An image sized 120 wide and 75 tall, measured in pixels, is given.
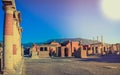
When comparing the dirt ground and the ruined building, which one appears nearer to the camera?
the dirt ground

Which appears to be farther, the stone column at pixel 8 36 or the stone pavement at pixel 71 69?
the stone pavement at pixel 71 69

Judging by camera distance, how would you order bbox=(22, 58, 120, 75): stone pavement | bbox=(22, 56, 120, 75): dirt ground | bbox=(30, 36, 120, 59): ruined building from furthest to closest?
bbox=(30, 36, 120, 59): ruined building, bbox=(22, 56, 120, 75): dirt ground, bbox=(22, 58, 120, 75): stone pavement

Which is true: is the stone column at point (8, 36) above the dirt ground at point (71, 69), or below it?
above

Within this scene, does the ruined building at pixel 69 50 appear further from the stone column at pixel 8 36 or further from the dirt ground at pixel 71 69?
the stone column at pixel 8 36

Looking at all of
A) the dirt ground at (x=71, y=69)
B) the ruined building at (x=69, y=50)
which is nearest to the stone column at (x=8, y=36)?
the dirt ground at (x=71, y=69)

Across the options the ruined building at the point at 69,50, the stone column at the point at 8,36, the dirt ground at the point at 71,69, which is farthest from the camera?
the ruined building at the point at 69,50

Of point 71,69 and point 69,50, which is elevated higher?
point 69,50

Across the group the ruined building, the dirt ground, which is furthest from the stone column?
the ruined building

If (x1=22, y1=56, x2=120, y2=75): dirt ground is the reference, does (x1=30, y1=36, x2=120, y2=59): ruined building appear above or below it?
above

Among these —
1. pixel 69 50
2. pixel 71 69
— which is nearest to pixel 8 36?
pixel 71 69

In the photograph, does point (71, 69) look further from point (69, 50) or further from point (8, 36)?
point (69, 50)

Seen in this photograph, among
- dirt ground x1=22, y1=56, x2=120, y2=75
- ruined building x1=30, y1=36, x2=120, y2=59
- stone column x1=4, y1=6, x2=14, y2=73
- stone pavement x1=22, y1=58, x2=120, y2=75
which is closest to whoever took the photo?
stone column x1=4, y1=6, x2=14, y2=73

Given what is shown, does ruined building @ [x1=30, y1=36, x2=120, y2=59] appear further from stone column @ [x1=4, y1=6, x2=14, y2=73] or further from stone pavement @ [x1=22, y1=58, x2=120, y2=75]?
stone column @ [x1=4, y1=6, x2=14, y2=73]

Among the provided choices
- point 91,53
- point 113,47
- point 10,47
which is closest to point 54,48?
point 91,53
